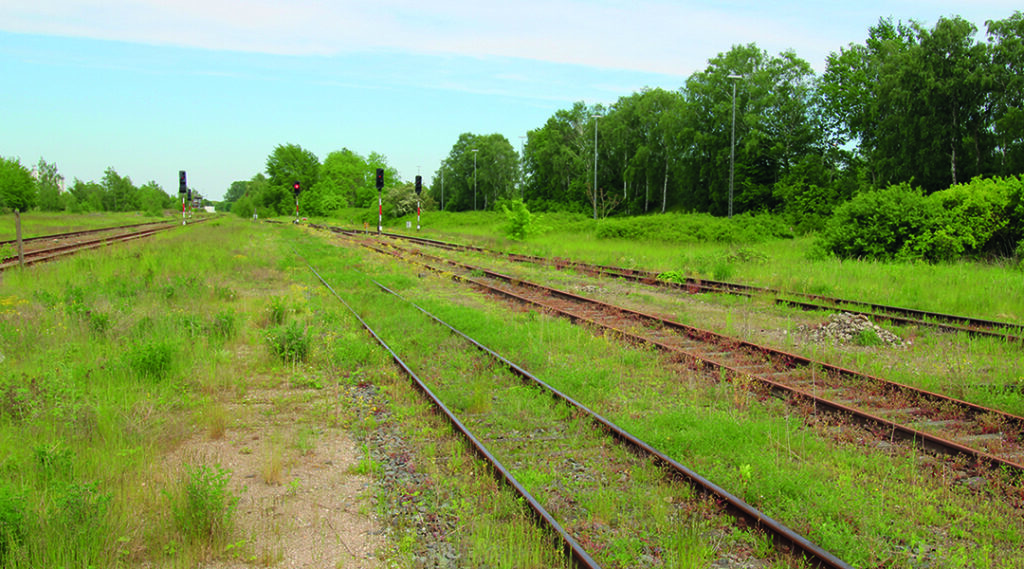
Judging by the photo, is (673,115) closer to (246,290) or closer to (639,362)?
(246,290)

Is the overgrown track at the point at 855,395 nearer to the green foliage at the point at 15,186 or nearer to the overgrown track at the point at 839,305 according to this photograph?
the overgrown track at the point at 839,305

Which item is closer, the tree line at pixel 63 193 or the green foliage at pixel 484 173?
the tree line at pixel 63 193

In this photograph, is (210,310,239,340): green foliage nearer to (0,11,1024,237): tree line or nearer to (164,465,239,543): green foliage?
(164,465,239,543): green foliage

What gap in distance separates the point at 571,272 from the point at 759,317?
29.3 feet

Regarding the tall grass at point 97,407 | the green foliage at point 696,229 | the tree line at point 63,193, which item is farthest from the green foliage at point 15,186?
the tall grass at point 97,407

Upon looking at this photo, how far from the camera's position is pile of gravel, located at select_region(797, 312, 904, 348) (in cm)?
1006

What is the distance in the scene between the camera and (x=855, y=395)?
732 cm

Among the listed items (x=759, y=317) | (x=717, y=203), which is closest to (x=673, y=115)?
(x=717, y=203)

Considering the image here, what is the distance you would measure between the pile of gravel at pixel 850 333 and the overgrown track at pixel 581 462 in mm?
5428

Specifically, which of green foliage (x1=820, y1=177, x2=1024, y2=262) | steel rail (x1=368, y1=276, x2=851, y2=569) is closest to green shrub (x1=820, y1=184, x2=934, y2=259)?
green foliage (x1=820, y1=177, x2=1024, y2=262)

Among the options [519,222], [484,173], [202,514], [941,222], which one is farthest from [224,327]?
[484,173]

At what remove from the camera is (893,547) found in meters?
4.15

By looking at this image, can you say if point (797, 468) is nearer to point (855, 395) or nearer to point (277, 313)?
point (855, 395)

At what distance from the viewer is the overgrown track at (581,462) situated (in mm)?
3975
